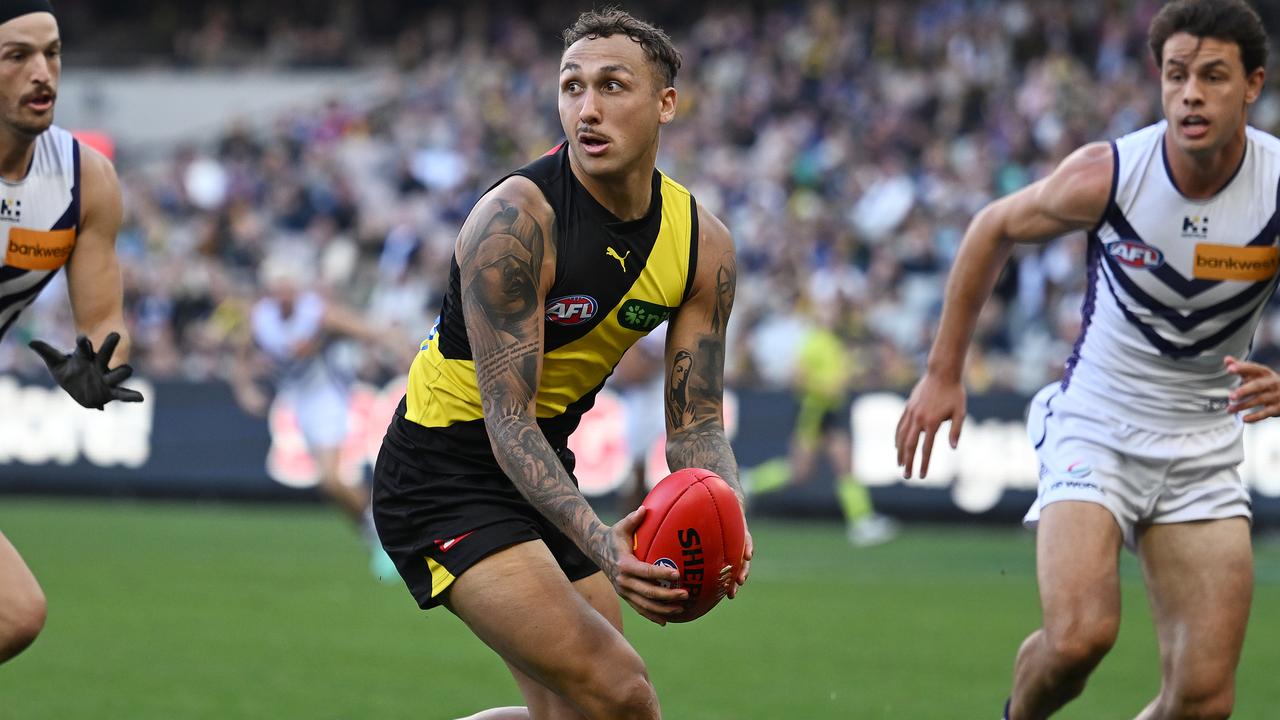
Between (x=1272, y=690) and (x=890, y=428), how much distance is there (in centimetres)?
876

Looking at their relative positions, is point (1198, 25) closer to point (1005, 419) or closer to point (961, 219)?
point (1005, 419)

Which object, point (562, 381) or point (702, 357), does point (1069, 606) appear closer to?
point (702, 357)

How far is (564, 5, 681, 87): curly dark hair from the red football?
1299 mm

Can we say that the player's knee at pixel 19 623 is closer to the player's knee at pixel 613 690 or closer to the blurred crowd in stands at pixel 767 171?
the player's knee at pixel 613 690

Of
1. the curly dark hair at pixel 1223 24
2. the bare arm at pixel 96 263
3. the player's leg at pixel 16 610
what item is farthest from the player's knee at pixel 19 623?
the curly dark hair at pixel 1223 24

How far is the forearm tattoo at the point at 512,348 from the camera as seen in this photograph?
495 cm

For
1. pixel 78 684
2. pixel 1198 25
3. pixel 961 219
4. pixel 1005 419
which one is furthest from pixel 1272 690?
pixel 961 219

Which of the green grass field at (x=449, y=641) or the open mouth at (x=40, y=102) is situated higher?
the open mouth at (x=40, y=102)

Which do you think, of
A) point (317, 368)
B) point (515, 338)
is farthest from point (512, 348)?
point (317, 368)

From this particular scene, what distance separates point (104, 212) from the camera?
6.21 m

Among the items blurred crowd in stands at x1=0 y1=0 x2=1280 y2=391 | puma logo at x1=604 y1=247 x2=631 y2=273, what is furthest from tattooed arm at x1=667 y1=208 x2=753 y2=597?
blurred crowd in stands at x1=0 y1=0 x2=1280 y2=391

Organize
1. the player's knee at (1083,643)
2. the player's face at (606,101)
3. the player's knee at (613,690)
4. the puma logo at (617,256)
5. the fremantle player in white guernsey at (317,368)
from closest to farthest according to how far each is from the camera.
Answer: the player's knee at (613,690)
the player's face at (606,101)
the puma logo at (617,256)
the player's knee at (1083,643)
the fremantle player in white guernsey at (317,368)

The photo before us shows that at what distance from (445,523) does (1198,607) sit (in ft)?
8.77

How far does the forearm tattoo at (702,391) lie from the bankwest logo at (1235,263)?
5.97 ft
